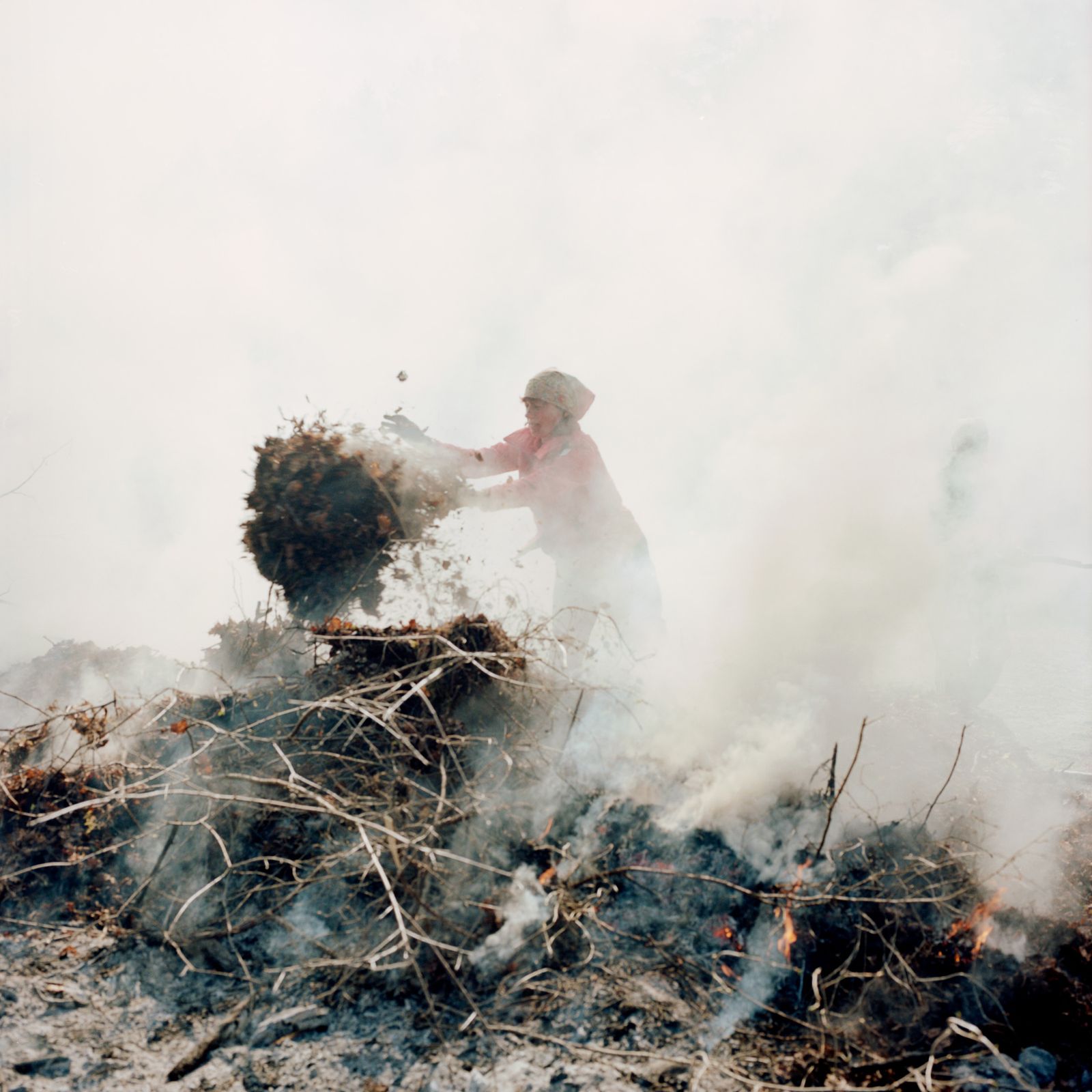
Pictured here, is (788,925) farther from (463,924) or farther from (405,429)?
(405,429)

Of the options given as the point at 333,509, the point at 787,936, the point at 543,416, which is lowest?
the point at 787,936

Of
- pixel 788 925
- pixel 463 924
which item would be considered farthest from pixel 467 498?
pixel 788 925

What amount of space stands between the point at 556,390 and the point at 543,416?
0.79 ft

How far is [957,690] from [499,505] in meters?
6.86

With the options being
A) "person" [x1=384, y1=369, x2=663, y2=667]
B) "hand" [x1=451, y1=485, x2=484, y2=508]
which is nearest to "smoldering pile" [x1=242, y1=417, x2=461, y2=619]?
"hand" [x1=451, y1=485, x2=484, y2=508]

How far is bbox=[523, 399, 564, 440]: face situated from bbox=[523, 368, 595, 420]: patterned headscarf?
3 centimetres

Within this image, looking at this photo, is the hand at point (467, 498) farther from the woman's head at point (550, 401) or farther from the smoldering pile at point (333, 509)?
the woman's head at point (550, 401)

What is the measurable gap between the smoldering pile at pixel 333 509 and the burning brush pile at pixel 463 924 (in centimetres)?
57

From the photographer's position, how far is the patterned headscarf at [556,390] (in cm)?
523

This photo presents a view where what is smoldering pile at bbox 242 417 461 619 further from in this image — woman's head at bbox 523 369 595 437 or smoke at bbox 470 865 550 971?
smoke at bbox 470 865 550 971

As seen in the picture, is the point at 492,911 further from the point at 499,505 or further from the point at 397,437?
the point at 397,437

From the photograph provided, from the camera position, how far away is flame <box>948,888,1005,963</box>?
3357 mm

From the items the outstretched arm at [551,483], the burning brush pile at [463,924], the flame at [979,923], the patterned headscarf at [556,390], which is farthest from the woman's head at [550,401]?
the flame at [979,923]

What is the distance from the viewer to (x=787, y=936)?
335cm
